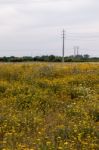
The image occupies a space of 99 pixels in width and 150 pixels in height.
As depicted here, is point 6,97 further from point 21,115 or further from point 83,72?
point 83,72

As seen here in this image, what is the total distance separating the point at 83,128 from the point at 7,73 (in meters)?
12.2

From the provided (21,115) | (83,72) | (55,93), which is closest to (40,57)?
(83,72)

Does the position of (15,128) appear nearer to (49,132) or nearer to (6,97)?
(49,132)

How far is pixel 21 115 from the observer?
1057 centimetres

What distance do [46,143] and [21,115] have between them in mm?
3088

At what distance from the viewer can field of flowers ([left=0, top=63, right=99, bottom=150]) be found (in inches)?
312

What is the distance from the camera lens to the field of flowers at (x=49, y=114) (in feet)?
26.0

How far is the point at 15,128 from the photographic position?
934cm

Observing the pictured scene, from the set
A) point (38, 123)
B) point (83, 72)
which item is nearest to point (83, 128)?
point (38, 123)

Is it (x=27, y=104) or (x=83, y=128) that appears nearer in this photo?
(x=83, y=128)

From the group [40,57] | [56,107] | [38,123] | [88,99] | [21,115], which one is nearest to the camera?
[38,123]

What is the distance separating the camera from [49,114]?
1144 cm

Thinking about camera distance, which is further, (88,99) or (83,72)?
(83,72)

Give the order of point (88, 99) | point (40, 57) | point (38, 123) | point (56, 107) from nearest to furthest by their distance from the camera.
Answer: point (38, 123), point (56, 107), point (88, 99), point (40, 57)
